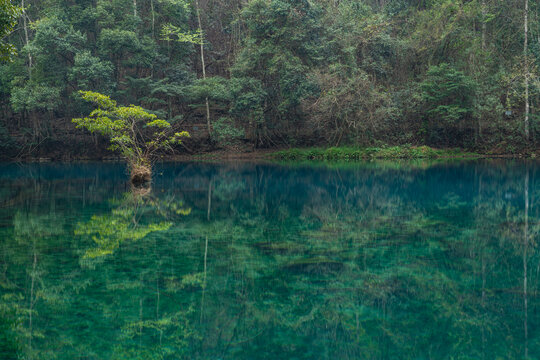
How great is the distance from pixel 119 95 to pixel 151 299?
27.2 m

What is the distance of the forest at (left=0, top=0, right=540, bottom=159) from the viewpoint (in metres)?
27.3

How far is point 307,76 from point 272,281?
23424 millimetres

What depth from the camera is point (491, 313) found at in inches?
163

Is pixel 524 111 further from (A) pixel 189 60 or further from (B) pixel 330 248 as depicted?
(B) pixel 330 248

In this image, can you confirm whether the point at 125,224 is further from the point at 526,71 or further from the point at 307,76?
the point at 526,71

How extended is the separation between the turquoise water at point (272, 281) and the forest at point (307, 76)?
18.0 m

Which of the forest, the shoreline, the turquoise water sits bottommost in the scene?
the turquoise water

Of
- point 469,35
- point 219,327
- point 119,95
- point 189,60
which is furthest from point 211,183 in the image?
point 469,35

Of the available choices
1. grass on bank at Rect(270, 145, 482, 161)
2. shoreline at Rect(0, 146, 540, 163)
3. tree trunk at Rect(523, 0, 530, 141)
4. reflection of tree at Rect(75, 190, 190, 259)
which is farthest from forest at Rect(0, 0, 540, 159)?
reflection of tree at Rect(75, 190, 190, 259)

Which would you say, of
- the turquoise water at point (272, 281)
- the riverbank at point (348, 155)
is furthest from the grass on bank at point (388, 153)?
the turquoise water at point (272, 281)

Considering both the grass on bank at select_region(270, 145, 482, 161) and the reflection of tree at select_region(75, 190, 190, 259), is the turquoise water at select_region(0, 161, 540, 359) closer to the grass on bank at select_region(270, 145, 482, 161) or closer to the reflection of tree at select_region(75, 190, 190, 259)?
the reflection of tree at select_region(75, 190, 190, 259)

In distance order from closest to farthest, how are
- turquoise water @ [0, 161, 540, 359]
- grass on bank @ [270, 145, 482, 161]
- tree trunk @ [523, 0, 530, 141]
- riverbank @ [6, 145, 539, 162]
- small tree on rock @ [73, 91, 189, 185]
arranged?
turquoise water @ [0, 161, 540, 359]
small tree on rock @ [73, 91, 189, 185]
tree trunk @ [523, 0, 530, 141]
riverbank @ [6, 145, 539, 162]
grass on bank @ [270, 145, 482, 161]

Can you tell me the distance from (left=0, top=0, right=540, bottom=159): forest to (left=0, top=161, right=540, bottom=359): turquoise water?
18005mm

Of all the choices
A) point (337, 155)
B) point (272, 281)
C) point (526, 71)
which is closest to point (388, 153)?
point (337, 155)
